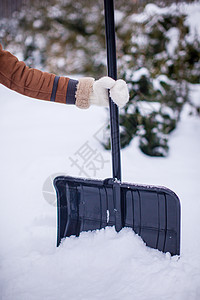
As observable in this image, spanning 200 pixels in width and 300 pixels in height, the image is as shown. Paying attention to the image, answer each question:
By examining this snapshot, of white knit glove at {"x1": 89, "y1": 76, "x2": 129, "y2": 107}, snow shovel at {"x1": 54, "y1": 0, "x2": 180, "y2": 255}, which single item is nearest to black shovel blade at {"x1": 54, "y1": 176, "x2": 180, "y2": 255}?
snow shovel at {"x1": 54, "y1": 0, "x2": 180, "y2": 255}

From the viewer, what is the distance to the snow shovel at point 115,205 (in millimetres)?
1121

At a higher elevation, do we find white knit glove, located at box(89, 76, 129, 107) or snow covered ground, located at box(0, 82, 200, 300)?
white knit glove, located at box(89, 76, 129, 107)

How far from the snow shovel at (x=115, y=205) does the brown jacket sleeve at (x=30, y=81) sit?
0.70 ft

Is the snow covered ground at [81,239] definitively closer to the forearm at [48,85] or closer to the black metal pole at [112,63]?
the black metal pole at [112,63]

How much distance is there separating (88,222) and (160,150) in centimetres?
148

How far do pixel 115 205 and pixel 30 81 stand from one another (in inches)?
28.0

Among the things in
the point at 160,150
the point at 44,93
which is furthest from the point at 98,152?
the point at 44,93

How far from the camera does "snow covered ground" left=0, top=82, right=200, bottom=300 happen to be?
1.03m

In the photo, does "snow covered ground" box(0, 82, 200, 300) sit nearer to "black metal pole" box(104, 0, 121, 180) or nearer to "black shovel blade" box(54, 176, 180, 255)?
"black shovel blade" box(54, 176, 180, 255)

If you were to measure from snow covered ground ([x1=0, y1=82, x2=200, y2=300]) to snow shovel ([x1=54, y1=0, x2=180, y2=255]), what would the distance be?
5 cm

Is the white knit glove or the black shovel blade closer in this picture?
the white knit glove

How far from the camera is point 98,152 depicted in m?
2.51

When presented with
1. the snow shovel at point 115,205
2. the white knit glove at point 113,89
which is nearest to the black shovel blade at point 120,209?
the snow shovel at point 115,205

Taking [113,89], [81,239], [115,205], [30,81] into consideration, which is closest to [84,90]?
[113,89]
